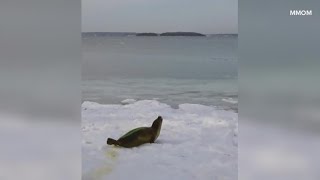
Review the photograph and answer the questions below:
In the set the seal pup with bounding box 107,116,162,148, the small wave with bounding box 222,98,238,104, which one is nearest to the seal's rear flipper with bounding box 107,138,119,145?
the seal pup with bounding box 107,116,162,148

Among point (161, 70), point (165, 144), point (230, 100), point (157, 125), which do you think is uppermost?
point (161, 70)

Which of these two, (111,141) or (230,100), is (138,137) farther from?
(230,100)

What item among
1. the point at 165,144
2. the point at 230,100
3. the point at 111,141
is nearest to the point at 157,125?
the point at 165,144

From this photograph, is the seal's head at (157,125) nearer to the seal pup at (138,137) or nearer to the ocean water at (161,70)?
the seal pup at (138,137)

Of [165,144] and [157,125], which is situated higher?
[157,125]

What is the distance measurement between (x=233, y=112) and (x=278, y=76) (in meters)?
0.32

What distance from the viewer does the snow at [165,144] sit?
2428 millimetres

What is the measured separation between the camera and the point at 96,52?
2539mm

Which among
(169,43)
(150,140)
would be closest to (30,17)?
(169,43)

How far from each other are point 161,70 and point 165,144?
429 millimetres

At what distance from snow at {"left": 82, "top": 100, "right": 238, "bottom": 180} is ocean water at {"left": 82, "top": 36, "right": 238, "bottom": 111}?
55mm

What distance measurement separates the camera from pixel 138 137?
2496 millimetres

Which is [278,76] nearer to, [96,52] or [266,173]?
[266,173]

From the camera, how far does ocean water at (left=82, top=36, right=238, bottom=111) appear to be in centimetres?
247
